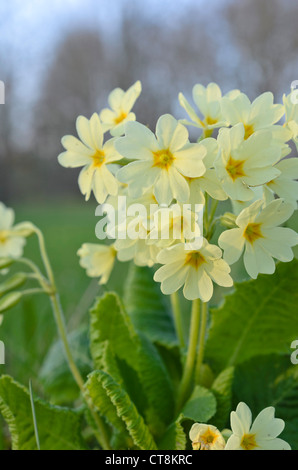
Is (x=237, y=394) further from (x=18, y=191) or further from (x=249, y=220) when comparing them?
(x=18, y=191)

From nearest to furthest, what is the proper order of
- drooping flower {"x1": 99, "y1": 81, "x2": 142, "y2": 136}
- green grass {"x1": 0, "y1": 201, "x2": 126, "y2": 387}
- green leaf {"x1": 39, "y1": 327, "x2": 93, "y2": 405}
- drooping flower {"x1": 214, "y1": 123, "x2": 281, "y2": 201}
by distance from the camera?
drooping flower {"x1": 214, "y1": 123, "x2": 281, "y2": 201} < drooping flower {"x1": 99, "y1": 81, "x2": 142, "y2": 136} < green leaf {"x1": 39, "y1": 327, "x2": 93, "y2": 405} < green grass {"x1": 0, "y1": 201, "x2": 126, "y2": 387}

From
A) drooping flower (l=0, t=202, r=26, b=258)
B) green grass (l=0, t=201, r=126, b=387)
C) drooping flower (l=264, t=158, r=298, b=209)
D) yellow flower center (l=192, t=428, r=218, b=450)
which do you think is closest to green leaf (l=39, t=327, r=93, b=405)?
green grass (l=0, t=201, r=126, b=387)

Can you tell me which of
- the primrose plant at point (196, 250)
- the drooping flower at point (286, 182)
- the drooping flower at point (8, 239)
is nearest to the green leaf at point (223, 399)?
the primrose plant at point (196, 250)

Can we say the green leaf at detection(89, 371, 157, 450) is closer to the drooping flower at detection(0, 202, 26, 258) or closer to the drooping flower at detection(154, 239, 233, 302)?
the drooping flower at detection(154, 239, 233, 302)

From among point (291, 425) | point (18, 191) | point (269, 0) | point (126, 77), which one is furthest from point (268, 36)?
point (291, 425)

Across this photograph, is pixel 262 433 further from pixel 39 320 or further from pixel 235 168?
pixel 39 320

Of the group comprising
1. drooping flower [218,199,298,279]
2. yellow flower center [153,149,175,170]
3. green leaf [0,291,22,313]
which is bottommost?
green leaf [0,291,22,313]

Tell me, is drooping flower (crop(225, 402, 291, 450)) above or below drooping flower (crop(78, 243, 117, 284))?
below
